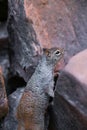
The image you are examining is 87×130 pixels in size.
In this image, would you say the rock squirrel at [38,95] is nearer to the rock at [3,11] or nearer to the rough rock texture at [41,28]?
the rough rock texture at [41,28]

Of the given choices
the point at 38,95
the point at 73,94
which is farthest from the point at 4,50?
the point at 73,94

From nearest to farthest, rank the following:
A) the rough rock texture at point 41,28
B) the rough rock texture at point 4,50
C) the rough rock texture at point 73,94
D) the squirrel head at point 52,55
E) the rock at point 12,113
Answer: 1. the rough rock texture at point 73,94
2. the squirrel head at point 52,55
3. the rock at point 12,113
4. the rough rock texture at point 41,28
5. the rough rock texture at point 4,50

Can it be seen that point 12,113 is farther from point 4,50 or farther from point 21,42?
point 4,50

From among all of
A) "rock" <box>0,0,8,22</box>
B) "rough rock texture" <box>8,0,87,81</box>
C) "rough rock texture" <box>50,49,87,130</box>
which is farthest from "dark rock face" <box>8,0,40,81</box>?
"rough rock texture" <box>50,49,87,130</box>

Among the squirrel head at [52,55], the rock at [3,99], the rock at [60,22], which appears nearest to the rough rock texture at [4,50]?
the rock at [60,22]

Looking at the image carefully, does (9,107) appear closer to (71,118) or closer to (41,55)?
(41,55)

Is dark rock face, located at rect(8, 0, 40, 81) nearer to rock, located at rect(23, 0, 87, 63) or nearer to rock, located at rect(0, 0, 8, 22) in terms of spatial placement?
rock, located at rect(23, 0, 87, 63)
